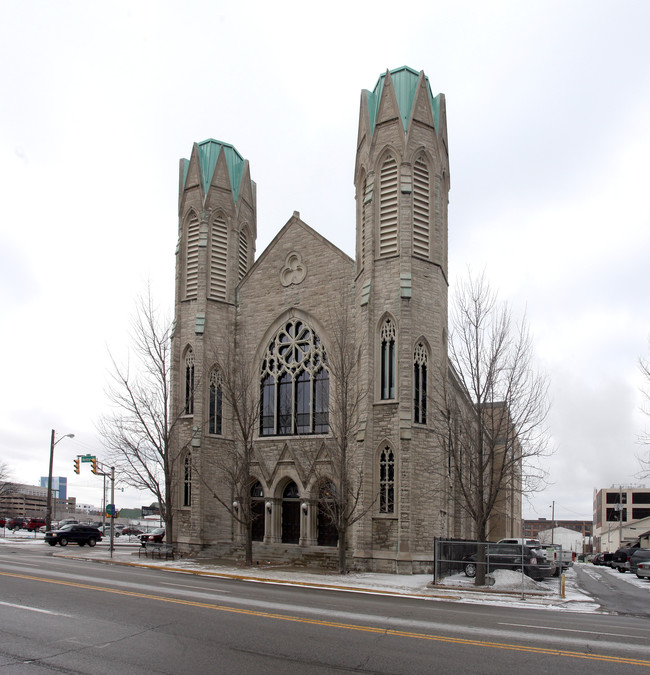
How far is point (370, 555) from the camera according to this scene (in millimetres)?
25844

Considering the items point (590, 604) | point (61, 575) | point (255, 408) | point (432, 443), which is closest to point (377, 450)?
point (432, 443)

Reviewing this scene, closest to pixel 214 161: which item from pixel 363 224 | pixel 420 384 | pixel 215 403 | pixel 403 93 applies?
pixel 363 224

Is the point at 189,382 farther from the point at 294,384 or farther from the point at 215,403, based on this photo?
the point at 294,384

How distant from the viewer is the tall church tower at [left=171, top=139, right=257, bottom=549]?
106 ft

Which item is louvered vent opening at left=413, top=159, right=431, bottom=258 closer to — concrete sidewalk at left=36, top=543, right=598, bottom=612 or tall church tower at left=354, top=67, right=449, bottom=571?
tall church tower at left=354, top=67, right=449, bottom=571

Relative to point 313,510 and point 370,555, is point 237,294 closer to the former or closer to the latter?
point 313,510

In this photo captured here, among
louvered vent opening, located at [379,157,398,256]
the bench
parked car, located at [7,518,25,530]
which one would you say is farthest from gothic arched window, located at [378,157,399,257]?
parked car, located at [7,518,25,530]

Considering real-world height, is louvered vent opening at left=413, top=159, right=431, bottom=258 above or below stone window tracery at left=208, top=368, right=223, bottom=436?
above

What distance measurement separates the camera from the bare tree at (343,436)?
82.4 ft

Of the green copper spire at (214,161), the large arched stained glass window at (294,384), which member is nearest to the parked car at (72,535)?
the large arched stained glass window at (294,384)

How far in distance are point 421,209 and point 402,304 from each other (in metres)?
4.33

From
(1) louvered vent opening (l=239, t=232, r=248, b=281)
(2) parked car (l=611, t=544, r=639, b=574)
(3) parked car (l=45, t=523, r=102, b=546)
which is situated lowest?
(2) parked car (l=611, t=544, r=639, b=574)

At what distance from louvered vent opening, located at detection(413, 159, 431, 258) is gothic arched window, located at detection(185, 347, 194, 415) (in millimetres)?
12188

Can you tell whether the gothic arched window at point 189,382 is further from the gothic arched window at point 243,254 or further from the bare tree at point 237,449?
the gothic arched window at point 243,254
